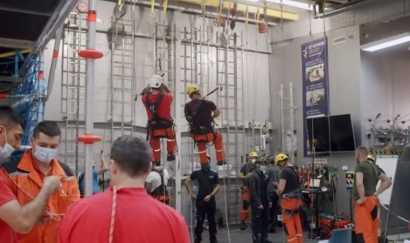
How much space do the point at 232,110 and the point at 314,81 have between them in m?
2.44

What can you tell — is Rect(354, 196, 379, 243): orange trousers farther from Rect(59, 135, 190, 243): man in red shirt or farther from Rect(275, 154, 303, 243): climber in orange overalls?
Rect(59, 135, 190, 243): man in red shirt

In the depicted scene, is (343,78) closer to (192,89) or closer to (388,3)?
(388,3)

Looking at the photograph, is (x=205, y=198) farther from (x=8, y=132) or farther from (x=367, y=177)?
(x=8, y=132)

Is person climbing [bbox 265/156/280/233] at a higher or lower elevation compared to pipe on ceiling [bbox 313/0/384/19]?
lower

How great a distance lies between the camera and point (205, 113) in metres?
7.82

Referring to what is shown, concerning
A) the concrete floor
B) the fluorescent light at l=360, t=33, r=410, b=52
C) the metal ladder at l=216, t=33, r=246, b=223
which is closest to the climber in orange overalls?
the concrete floor

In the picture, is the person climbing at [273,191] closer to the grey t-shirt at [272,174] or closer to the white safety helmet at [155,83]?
the grey t-shirt at [272,174]

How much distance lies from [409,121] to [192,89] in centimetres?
738

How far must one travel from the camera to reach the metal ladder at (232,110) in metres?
13.1

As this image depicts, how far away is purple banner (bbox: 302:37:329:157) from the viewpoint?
41.3 ft

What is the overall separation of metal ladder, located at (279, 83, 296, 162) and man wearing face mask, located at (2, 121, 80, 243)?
1066cm

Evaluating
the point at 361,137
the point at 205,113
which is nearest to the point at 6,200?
the point at 205,113

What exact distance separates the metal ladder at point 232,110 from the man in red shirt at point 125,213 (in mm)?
11081

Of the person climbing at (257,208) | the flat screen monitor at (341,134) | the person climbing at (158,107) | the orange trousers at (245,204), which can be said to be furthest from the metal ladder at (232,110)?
the person climbing at (158,107)
